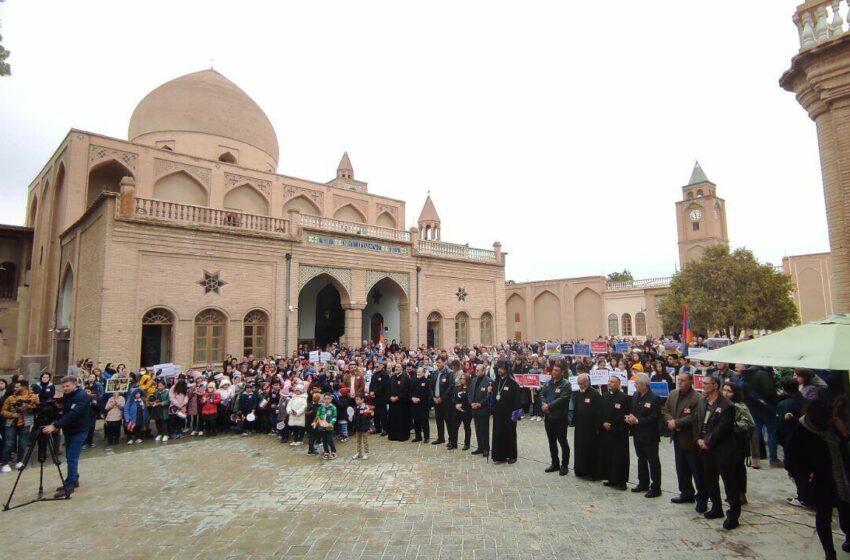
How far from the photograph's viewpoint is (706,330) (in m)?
27.7

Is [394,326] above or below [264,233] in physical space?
below

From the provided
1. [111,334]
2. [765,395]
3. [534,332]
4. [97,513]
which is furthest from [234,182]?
[534,332]

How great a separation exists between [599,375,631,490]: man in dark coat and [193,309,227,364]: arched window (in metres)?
14.2

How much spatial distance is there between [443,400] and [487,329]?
Answer: 16989 millimetres

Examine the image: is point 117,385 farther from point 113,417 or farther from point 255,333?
point 255,333

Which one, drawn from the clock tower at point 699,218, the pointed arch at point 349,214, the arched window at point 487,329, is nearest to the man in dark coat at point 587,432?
the arched window at point 487,329

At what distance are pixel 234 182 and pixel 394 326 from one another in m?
11.4

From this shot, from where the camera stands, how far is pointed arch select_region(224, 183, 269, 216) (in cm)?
2475

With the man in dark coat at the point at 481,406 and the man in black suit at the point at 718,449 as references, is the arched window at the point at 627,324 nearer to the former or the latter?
the man in dark coat at the point at 481,406

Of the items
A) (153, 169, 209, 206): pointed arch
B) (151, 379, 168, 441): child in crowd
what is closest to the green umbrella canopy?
(151, 379, 168, 441): child in crowd

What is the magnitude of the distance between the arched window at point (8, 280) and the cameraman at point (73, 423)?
25.1 metres

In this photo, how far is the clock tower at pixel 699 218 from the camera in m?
49.8

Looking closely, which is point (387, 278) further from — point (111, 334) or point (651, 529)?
point (651, 529)

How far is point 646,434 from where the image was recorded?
623 centimetres
